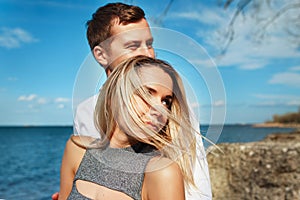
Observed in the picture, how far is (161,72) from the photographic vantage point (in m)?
0.65

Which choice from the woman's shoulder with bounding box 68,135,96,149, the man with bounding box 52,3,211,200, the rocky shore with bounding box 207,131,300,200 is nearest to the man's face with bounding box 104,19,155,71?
the man with bounding box 52,3,211,200

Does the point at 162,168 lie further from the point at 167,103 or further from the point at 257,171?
the point at 257,171

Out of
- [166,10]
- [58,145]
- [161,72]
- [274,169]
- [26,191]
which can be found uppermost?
[161,72]

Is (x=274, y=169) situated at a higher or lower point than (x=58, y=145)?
higher

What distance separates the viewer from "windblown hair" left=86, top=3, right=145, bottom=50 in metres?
0.94

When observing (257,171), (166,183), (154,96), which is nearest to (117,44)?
(154,96)

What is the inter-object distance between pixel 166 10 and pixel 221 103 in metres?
1.58

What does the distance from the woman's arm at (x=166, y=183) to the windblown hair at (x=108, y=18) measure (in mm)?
378

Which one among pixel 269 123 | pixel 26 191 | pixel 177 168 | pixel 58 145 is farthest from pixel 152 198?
pixel 58 145

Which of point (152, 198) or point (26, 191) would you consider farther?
point (26, 191)

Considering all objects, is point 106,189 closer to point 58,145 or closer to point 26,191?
point 26,191

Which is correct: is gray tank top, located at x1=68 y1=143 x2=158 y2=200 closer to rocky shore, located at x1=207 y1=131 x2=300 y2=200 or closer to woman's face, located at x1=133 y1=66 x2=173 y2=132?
woman's face, located at x1=133 y1=66 x2=173 y2=132

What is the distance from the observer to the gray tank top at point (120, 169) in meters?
0.69

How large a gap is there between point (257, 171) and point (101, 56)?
2.03 metres
